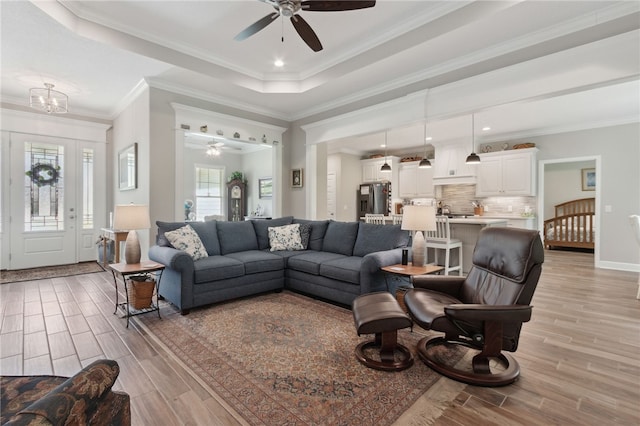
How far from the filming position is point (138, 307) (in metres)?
3.29

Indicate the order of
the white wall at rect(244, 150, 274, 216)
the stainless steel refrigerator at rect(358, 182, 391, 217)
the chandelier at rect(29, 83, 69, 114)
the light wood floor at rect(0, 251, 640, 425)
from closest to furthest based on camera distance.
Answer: the light wood floor at rect(0, 251, 640, 425) < the chandelier at rect(29, 83, 69, 114) < the stainless steel refrigerator at rect(358, 182, 391, 217) < the white wall at rect(244, 150, 274, 216)

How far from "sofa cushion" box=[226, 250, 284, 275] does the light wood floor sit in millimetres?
963

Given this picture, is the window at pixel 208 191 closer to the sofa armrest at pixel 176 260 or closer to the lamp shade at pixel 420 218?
the sofa armrest at pixel 176 260

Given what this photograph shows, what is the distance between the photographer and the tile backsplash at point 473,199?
278 inches

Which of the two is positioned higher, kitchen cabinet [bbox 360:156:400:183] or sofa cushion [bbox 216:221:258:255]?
kitchen cabinet [bbox 360:156:400:183]

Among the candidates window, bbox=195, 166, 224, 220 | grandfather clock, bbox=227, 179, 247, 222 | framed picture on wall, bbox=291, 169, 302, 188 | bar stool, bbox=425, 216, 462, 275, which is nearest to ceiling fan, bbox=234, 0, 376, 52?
bar stool, bbox=425, 216, 462, 275

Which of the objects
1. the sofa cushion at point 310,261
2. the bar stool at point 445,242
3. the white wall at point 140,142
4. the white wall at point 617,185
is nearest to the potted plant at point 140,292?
the white wall at point 140,142

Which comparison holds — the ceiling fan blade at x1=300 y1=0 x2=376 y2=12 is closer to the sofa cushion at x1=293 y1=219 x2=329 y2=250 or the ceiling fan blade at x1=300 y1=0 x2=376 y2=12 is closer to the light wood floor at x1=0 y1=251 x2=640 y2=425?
the light wood floor at x1=0 y1=251 x2=640 y2=425

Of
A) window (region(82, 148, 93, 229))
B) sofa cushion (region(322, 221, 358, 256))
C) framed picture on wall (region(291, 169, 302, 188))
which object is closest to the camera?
sofa cushion (region(322, 221, 358, 256))

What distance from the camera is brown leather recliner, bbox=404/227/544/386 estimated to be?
2.04 meters

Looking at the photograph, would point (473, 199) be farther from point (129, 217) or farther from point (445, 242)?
point (129, 217)

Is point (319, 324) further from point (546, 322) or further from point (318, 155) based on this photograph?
point (318, 155)

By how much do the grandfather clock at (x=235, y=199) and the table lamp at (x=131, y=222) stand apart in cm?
562

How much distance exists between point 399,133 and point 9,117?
7.31m
